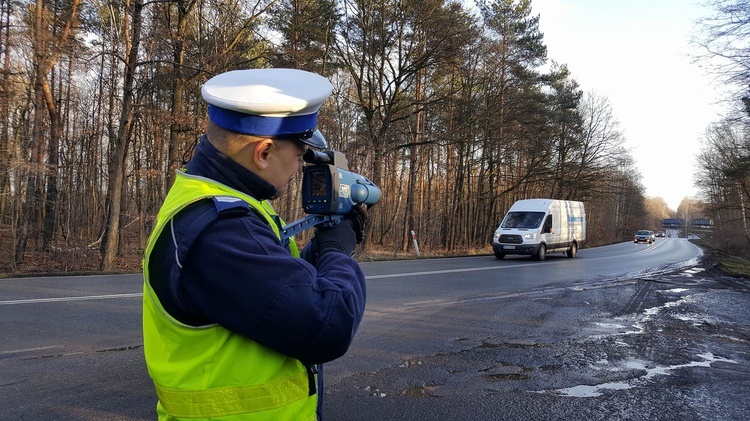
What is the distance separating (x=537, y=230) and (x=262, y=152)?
19724 millimetres

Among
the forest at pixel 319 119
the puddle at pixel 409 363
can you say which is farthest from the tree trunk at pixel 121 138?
the puddle at pixel 409 363

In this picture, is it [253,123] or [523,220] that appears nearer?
[253,123]

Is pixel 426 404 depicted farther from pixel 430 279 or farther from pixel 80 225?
pixel 80 225

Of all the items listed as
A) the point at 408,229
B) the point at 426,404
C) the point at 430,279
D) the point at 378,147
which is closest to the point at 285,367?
the point at 426,404

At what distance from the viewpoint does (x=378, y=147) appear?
23.1 meters

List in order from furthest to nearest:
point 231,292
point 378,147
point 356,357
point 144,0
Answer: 1. point 378,147
2. point 144,0
3. point 356,357
4. point 231,292

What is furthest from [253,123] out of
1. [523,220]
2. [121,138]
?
[523,220]

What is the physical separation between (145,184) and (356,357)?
22054mm

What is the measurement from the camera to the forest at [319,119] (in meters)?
15.2

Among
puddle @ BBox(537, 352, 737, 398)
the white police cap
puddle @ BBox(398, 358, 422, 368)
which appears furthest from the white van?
the white police cap

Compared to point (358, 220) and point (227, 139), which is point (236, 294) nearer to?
point (227, 139)

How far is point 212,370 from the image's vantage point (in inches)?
49.2

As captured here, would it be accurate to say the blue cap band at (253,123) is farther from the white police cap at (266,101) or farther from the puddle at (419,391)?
the puddle at (419,391)

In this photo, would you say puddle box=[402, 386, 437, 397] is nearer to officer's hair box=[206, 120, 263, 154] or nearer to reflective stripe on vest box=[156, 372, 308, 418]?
reflective stripe on vest box=[156, 372, 308, 418]
